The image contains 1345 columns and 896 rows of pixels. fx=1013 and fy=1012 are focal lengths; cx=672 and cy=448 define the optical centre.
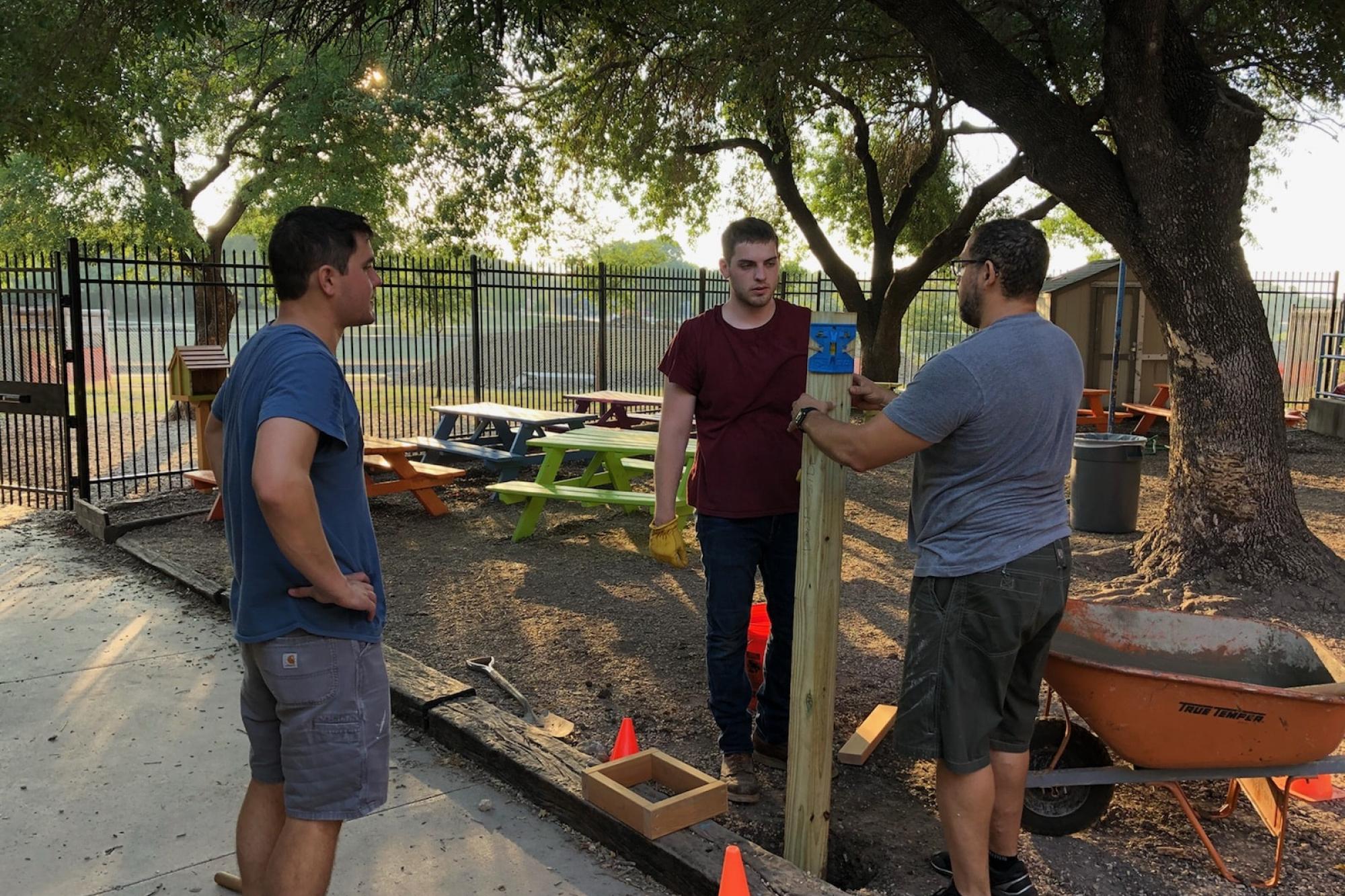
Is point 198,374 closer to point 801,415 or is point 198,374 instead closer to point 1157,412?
point 801,415

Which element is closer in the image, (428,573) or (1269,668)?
(1269,668)

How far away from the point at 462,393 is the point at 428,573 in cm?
1922

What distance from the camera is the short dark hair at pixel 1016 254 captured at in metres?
2.68

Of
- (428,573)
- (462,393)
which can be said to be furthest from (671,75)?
(462,393)

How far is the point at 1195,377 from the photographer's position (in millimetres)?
6496

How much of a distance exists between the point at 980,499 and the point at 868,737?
1.39m

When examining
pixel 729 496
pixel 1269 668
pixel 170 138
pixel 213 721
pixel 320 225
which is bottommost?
pixel 213 721

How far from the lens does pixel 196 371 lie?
9055 mm

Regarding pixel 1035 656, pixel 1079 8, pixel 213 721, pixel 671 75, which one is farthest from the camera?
pixel 671 75

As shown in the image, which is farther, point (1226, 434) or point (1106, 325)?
point (1106, 325)

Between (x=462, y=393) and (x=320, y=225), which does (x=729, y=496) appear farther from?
(x=462, y=393)

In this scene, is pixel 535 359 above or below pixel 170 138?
below

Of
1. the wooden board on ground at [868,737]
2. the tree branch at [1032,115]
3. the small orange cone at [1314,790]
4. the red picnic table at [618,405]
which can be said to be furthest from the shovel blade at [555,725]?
the red picnic table at [618,405]

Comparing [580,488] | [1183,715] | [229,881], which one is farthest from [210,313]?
[1183,715]
